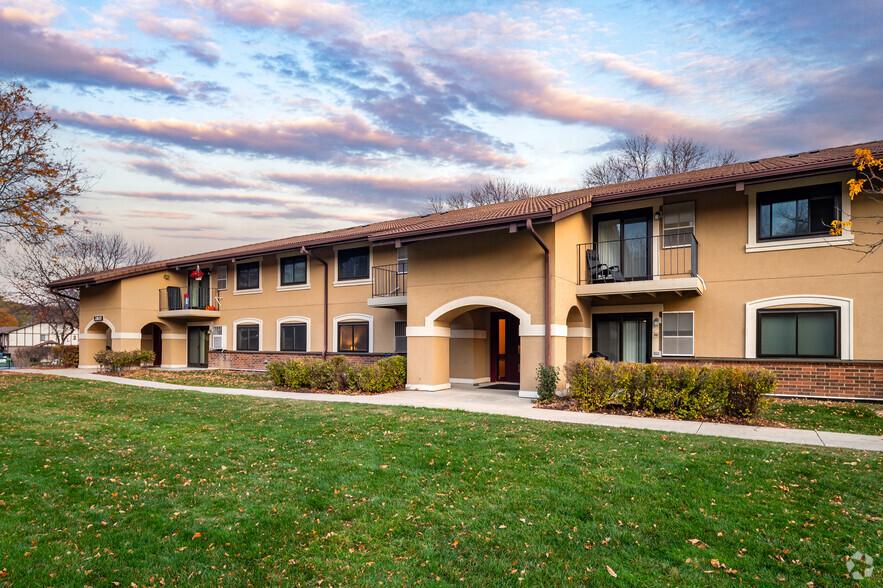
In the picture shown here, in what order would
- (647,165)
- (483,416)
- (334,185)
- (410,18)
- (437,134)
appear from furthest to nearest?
(647,165) → (334,185) → (437,134) → (410,18) → (483,416)

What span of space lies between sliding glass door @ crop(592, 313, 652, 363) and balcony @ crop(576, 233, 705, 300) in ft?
2.89

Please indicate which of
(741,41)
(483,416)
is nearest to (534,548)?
(483,416)

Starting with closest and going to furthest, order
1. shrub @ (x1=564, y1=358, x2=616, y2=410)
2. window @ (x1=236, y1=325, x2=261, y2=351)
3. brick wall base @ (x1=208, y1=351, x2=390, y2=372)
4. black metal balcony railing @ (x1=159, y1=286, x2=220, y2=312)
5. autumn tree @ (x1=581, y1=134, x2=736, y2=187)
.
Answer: shrub @ (x1=564, y1=358, x2=616, y2=410) < brick wall base @ (x1=208, y1=351, x2=390, y2=372) < window @ (x1=236, y1=325, x2=261, y2=351) < black metal balcony railing @ (x1=159, y1=286, x2=220, y2=312) < autumn tree @ (x1=581, y1=134, x2=736, y2=187)

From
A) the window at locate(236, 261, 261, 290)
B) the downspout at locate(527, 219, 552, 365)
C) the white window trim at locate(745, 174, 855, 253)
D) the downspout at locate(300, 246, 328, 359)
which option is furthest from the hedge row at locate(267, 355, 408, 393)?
the white window trim at locate(745, 174, 855, 253)

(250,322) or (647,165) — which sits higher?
(647,165)

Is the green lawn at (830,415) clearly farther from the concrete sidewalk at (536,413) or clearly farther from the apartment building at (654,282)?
the apartment building at (654,282)

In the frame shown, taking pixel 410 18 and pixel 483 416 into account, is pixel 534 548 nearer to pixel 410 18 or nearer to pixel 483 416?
pixel 483 416

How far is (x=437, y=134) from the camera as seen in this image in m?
21.6

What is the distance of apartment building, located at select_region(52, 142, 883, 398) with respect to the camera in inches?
483

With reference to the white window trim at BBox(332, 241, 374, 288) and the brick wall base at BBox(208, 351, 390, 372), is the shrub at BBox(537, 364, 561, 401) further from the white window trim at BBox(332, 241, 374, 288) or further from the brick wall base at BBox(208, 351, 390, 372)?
the brick wall base at BBox(208, 351, 390, 372)

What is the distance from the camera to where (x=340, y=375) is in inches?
576

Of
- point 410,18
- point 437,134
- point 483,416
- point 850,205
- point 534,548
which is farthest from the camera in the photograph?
point 437,134

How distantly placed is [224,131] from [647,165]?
23735 millimetres

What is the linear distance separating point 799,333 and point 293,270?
17381mm
